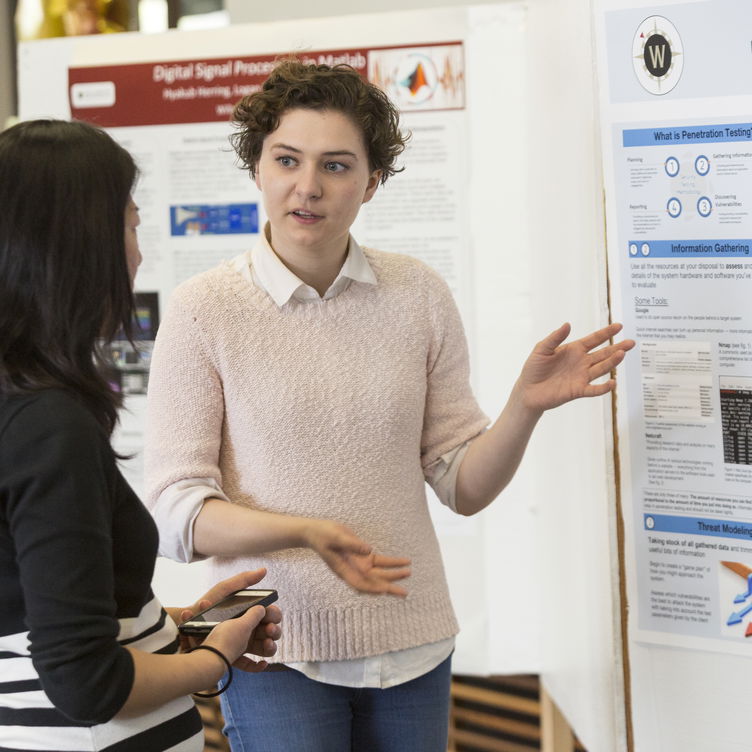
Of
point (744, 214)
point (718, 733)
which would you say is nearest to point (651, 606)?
point (718, 733)

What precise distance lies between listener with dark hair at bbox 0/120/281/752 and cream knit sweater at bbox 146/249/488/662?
0.31 m

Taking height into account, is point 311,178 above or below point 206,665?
above

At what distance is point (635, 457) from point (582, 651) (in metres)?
0.61

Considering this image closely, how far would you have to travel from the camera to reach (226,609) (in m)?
1.18

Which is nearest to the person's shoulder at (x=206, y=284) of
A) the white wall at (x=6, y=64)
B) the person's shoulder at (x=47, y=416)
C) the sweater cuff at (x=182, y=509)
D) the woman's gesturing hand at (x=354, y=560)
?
the sweater cuff at (x=182, y=509)

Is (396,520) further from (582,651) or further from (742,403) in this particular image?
(582,651)

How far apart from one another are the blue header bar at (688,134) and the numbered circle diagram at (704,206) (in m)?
0.09

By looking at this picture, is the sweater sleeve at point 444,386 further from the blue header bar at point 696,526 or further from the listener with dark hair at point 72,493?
the listener with dark hair at point 72,493

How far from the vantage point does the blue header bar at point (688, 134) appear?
1.47m

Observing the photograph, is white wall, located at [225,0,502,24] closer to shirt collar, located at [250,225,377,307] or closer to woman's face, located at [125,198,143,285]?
shirt collar, located at [250,225,377,307]

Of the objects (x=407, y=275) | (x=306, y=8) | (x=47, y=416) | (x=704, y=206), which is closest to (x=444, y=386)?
(x=407, y=275)

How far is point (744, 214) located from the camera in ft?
4.81

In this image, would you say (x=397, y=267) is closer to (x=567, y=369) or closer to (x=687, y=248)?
(x=567, y=369)

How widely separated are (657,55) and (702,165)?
0.66 feet
